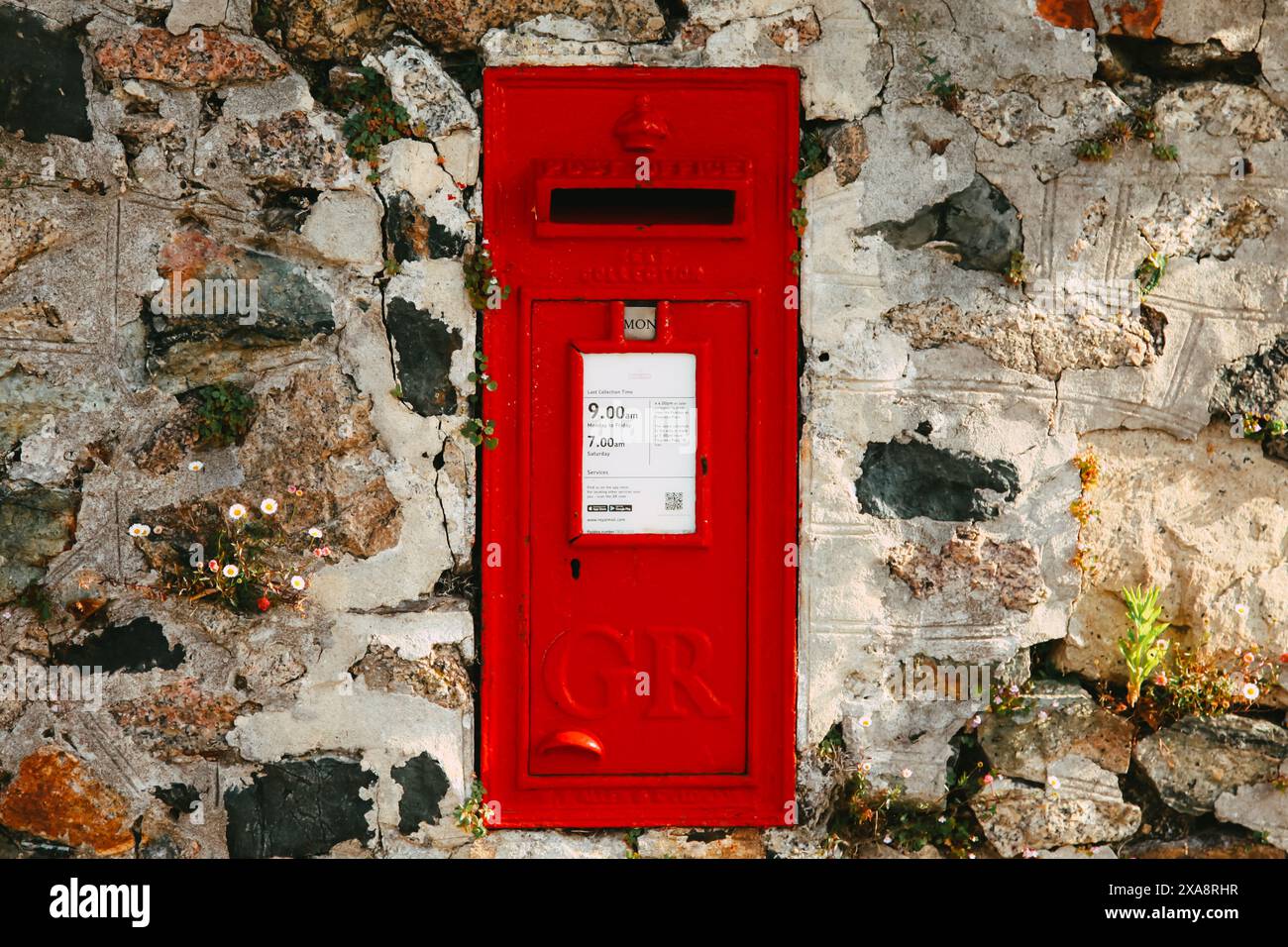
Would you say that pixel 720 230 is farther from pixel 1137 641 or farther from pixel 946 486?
pixel 1137 641

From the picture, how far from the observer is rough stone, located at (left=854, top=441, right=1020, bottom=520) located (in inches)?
133

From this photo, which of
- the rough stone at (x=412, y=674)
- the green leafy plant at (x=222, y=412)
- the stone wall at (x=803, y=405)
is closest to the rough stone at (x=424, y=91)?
the stone wall at (x=803, y=405)

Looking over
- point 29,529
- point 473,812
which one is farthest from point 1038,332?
point 29,529

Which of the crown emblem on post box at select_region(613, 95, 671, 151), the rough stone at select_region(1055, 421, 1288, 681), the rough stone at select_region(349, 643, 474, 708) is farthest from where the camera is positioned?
the rough stone at select_region(1055, 421, 1288, 681)

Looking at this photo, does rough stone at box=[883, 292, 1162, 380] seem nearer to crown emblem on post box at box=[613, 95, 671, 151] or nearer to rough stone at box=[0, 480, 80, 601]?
crown emblem on post box at box=[613, 95, 671, 151]

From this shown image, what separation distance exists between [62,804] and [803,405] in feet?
8.21

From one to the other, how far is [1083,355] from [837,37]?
1.23m

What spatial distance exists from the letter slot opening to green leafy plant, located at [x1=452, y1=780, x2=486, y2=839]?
5.66 feet

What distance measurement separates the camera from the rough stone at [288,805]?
3.31m

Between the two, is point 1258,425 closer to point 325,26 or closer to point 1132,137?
point 1132,137

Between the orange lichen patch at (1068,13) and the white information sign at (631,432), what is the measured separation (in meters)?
1.51

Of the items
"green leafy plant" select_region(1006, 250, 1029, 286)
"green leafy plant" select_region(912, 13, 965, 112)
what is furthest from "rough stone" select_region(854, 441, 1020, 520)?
"green leafy plant" select_region(912, 13, 965, 112)

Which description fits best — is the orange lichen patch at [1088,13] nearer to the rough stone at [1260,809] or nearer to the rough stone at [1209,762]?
the rough stone at [1209,762]

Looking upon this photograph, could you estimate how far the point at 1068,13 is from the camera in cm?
337
